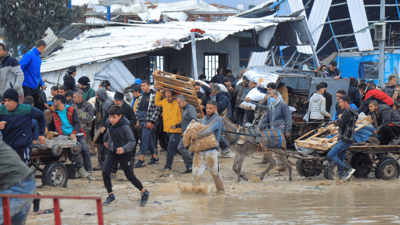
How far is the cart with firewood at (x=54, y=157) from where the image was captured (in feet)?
24.0

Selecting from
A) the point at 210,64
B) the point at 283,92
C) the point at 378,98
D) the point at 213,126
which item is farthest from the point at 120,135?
the point at 210,64

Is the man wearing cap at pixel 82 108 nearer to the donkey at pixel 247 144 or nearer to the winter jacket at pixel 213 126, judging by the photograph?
the donkey at pixel 247 144

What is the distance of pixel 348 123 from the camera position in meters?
8.02

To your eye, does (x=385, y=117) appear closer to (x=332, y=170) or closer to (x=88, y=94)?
(x=332, y=170)

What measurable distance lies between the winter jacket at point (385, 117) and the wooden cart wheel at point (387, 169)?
0.67 metres

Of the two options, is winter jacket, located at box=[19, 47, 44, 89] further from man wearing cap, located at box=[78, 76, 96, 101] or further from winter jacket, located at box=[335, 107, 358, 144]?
winter jacket, located at box=[335, 107, 358, 144]

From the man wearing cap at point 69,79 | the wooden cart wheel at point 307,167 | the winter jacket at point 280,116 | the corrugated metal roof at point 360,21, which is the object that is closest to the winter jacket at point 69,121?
the man wearing cap at point 69,79

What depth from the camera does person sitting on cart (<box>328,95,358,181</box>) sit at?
797cm

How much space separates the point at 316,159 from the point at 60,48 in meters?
11.9

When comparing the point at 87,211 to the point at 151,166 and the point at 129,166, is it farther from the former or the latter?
the point at 151,166

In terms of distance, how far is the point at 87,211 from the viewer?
6.20 metres

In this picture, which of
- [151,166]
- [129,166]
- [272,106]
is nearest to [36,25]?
[151,166]

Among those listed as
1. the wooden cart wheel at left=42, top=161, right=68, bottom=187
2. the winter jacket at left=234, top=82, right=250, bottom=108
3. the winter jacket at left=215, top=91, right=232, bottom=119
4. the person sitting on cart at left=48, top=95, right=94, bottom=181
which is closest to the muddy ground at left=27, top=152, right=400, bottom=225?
the wooden cart wheel at left=42, top=161, right=68, bottom=187

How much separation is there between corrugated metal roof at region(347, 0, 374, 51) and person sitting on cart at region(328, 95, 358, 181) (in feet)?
74.1
